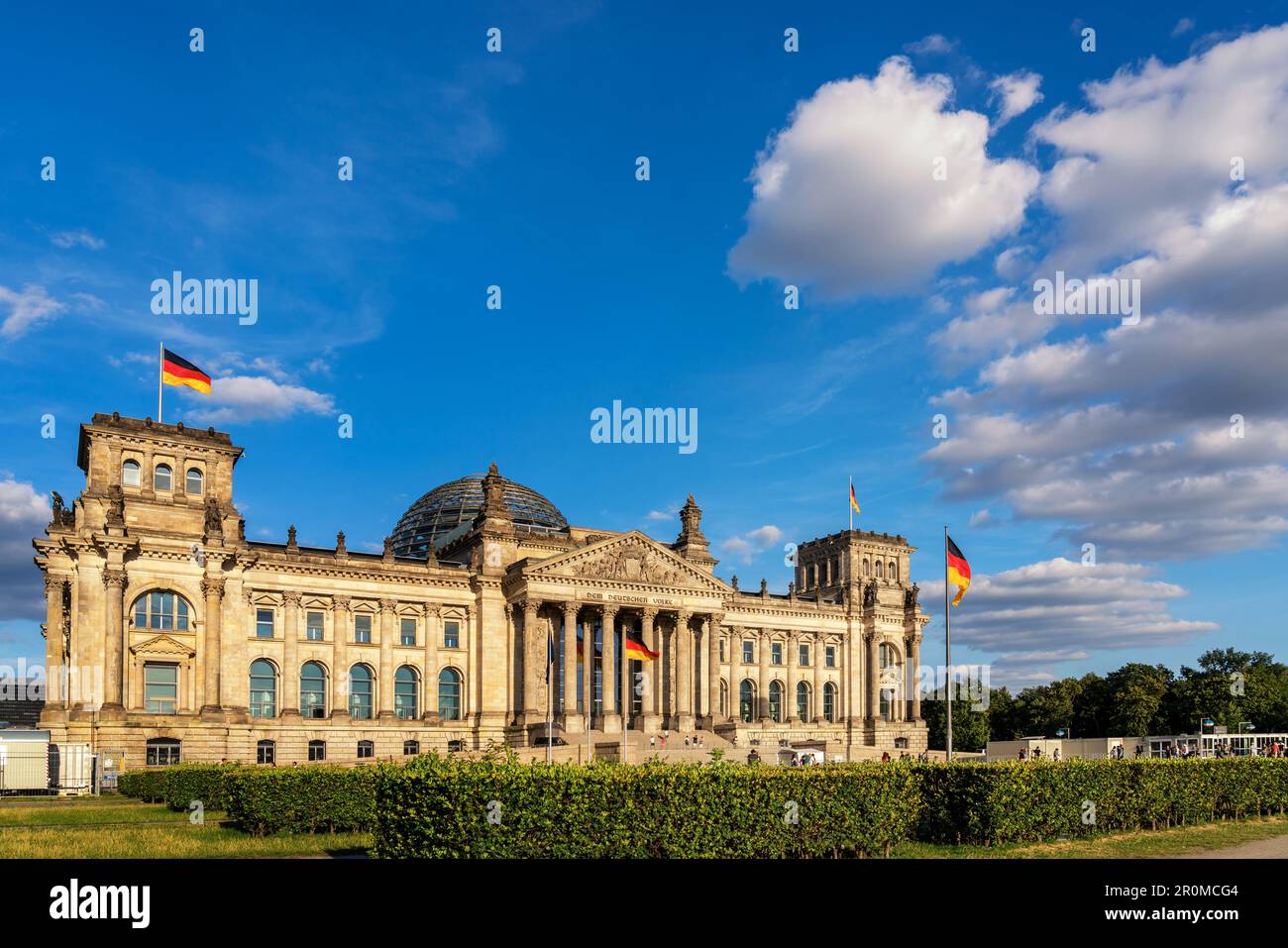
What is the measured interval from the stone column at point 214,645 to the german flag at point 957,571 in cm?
5090

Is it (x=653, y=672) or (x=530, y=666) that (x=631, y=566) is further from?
(x=530, y=666)

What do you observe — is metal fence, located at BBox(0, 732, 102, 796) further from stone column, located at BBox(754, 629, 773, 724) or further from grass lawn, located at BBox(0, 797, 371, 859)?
stone column, located at BBox(754, 629, 773, 724)

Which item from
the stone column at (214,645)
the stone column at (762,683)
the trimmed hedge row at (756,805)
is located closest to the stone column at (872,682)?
the stone column at (762,683)

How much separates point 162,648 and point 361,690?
15.0 metres

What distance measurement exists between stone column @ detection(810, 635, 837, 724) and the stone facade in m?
0.46

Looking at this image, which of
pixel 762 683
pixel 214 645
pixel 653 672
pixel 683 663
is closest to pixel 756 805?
pixel 214 645

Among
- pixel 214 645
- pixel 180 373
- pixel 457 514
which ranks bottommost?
pixel 214 645

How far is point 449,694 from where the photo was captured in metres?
83.9

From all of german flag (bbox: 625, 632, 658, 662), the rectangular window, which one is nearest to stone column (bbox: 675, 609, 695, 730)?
german flag (bbox: 625, 632, 658, 662)

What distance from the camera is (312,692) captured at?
7781 centimetres

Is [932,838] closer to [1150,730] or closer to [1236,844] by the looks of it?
[1236,844]

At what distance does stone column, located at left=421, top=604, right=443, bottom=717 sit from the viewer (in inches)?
3228
